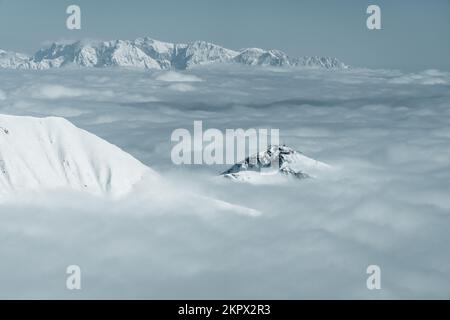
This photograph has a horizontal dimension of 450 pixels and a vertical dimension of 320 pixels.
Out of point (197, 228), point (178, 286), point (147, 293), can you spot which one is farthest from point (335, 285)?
point (197, 228)

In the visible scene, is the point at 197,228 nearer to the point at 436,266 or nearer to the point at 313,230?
the point at 313,230

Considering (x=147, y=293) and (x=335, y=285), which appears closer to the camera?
(x=147, y=293)

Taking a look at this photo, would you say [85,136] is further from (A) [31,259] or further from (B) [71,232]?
(A) [31,259]

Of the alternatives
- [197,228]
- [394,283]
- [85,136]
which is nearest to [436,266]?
[394,283]

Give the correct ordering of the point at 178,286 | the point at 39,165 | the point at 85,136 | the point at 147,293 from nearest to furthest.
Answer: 1. the point at 147,293
2. the point at 178,286
3. the point at 39,165
4. the point at 85,136

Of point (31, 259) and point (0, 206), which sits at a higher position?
point (0, 206)
